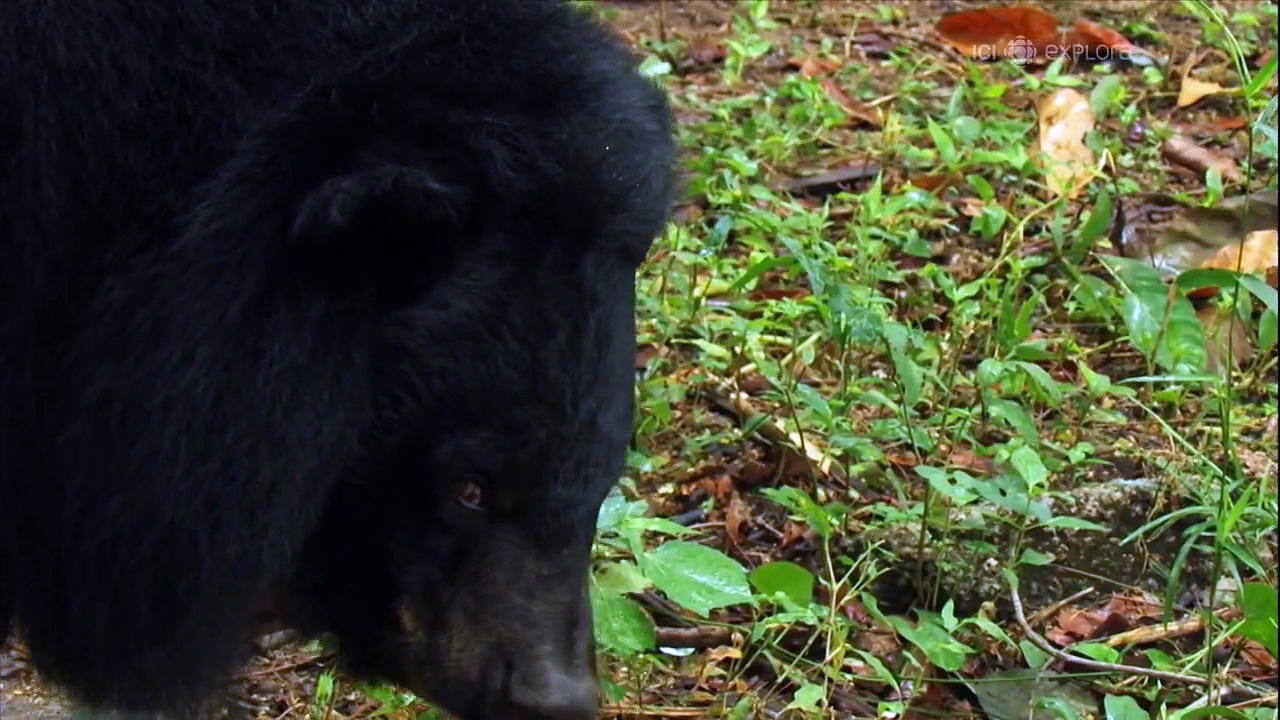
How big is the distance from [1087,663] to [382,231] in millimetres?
1721

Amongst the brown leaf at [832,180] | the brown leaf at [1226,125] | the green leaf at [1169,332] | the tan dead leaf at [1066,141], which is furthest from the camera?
the brown leaf at [1226,125]

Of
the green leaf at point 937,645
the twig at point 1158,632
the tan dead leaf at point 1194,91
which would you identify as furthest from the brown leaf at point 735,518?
the tan dead leaf at point 1194,91

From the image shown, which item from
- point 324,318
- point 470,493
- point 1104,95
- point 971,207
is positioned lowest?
point 971,207

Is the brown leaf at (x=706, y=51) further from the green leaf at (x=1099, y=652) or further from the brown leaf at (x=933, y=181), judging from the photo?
the green leaf at (x=1099, y=652)

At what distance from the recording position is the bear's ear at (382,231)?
2.18m

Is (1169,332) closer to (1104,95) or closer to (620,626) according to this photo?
(1104,95)

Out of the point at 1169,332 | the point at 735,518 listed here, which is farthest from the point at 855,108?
the point at 735,518

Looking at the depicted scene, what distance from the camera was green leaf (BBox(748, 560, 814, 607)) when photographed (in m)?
3.19

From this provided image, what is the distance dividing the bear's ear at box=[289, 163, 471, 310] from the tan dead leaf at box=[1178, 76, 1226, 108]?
4470 millimetres

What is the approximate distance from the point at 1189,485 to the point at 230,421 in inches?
→ 90.7

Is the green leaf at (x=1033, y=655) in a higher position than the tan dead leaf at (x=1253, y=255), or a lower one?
higher

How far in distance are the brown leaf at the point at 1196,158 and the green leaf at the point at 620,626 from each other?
3267 millimetres

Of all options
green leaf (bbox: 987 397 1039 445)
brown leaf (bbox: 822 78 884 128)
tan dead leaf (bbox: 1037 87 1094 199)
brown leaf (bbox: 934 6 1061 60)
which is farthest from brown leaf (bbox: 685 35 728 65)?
green leaf (bbox: 987 397 1039 445)

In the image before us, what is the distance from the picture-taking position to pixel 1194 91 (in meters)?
6.14
